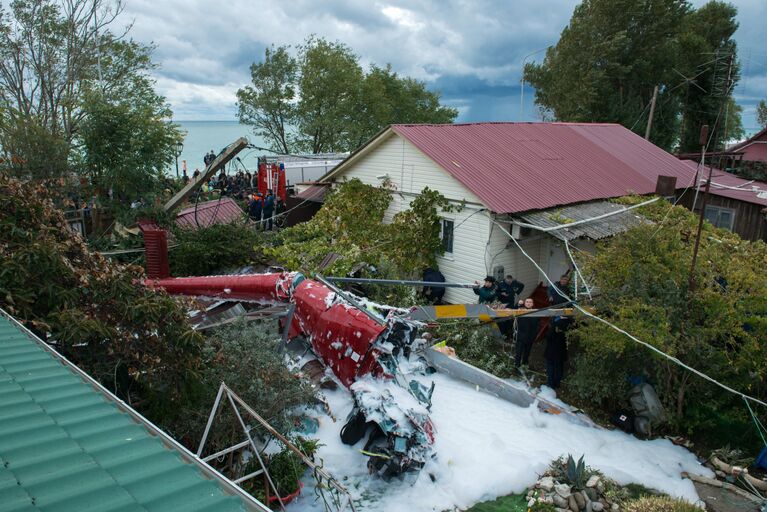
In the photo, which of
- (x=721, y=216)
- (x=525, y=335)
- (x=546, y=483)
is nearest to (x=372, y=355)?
(x=546, y=483)

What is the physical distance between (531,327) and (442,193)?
5516 millimetres

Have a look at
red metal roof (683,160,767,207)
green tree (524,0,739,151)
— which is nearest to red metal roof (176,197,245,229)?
red metal roof (683,160,767,207)

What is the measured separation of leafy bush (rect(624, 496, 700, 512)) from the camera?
6.47m

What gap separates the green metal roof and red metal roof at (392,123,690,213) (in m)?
10.5

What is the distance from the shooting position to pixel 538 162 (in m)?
16.7

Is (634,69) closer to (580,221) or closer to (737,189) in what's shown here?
(737,189)

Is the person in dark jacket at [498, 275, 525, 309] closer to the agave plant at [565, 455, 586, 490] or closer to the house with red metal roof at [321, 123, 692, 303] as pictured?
the house with red metal roof at [321, 123, 692, 303]

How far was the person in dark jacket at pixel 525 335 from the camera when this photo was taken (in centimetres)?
1066

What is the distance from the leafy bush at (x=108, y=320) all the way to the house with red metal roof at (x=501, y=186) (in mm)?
8790

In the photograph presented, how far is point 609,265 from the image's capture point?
967 cm

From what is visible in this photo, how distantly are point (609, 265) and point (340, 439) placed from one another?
5.68m

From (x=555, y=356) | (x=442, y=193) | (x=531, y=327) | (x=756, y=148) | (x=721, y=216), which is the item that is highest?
(x=756, y=148)

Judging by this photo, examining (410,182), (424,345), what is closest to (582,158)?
(410,182)

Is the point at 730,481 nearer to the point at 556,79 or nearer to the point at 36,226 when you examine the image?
the point at 36,226
